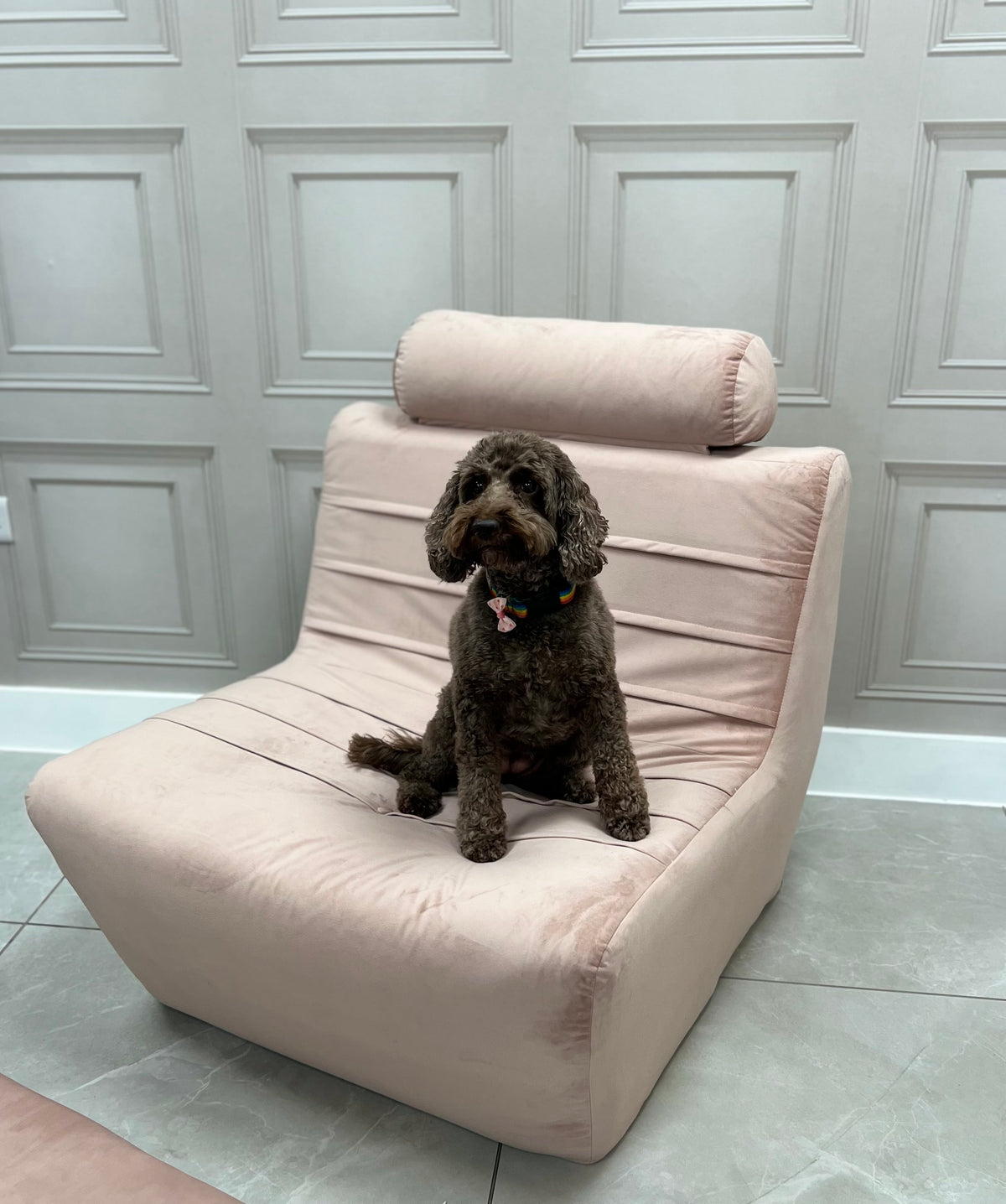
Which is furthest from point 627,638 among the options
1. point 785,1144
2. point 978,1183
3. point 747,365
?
point 978,1183

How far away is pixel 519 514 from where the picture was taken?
4.19ft

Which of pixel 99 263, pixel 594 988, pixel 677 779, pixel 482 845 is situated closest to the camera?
pixel 594 988

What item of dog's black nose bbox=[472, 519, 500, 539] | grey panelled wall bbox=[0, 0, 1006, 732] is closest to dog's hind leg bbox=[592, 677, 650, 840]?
dog's black nose bbox=[472, 519, 500, 539]

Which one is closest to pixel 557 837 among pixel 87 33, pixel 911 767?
pixel 911 767

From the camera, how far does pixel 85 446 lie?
248cm

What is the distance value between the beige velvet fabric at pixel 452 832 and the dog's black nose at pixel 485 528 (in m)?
0.47

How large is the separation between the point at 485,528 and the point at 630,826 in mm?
509

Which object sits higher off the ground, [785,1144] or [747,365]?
[747,365]

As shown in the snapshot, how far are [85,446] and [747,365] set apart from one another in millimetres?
1707

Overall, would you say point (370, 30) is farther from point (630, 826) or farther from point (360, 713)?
point (630, 826)

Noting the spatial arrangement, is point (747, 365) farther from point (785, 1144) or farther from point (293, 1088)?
point (293, 1088)

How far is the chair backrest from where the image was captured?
172cm

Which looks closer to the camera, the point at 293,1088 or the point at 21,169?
the point at 293,1088

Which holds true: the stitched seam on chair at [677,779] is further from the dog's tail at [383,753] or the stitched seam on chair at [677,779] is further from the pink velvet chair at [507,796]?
the dog's tail at [383,753]
